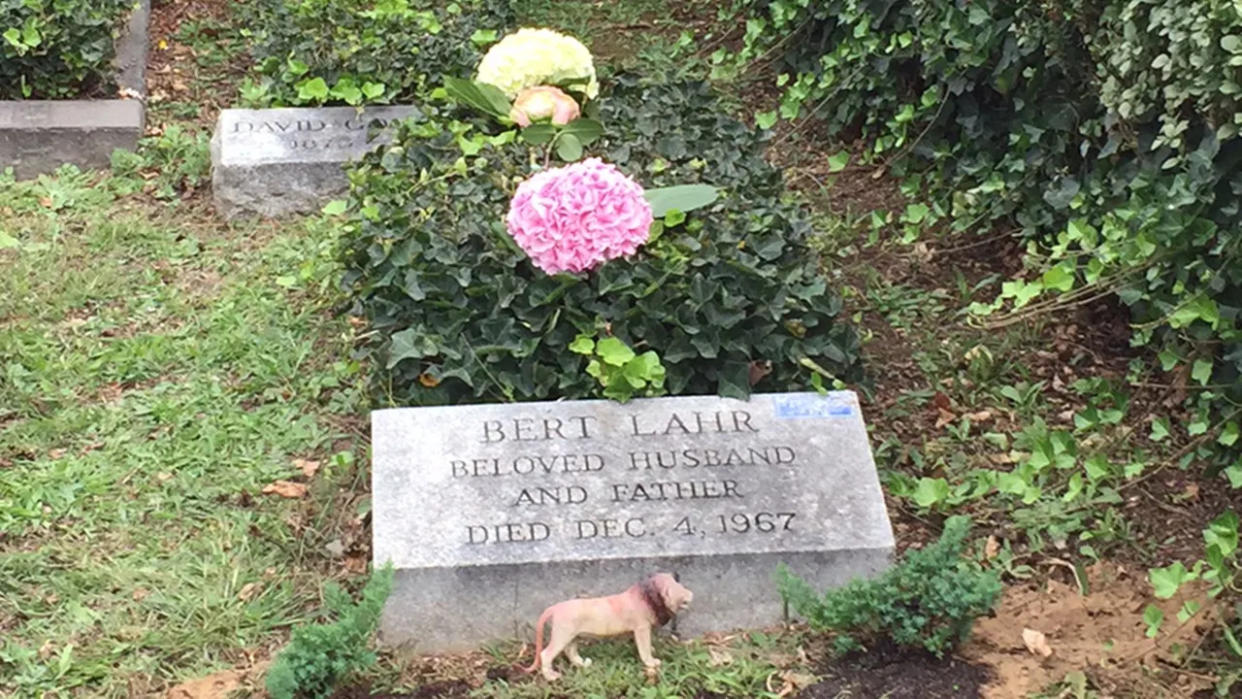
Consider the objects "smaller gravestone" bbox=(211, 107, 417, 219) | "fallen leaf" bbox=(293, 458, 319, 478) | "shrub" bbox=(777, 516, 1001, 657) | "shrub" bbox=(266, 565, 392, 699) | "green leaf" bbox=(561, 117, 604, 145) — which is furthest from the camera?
"smaller gravestone" bbox=(211, 107, 417, 219)

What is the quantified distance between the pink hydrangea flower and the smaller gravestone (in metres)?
1.45

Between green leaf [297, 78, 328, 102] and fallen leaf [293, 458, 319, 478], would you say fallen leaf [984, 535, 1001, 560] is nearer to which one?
fallen leaf [293, 458, 319, 478]

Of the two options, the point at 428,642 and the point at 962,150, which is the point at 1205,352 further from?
the point at 428,642

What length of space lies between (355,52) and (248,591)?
2652 mm

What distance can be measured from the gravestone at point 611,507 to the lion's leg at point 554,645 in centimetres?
15

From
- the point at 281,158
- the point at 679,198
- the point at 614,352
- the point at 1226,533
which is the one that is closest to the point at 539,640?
the point at 614,352

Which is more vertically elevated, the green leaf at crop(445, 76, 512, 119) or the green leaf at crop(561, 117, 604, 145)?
the green leaf at crop(445, 76, 512, 119)

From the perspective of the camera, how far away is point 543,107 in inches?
177

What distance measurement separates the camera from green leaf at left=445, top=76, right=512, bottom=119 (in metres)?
4.59

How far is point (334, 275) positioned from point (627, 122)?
1.04 m

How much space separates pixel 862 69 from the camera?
5.22m

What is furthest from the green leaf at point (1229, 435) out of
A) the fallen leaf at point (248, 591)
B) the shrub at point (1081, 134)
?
the fallen leaf at point (248, 591)

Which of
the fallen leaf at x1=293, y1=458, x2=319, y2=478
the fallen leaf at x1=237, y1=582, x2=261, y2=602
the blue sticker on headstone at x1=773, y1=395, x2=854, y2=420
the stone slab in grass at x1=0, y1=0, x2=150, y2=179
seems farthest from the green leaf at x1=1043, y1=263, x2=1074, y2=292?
the stone slab in grass at x1=0, y1=0, x2=150, y2=179

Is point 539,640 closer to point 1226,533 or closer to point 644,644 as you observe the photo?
point 644,644
